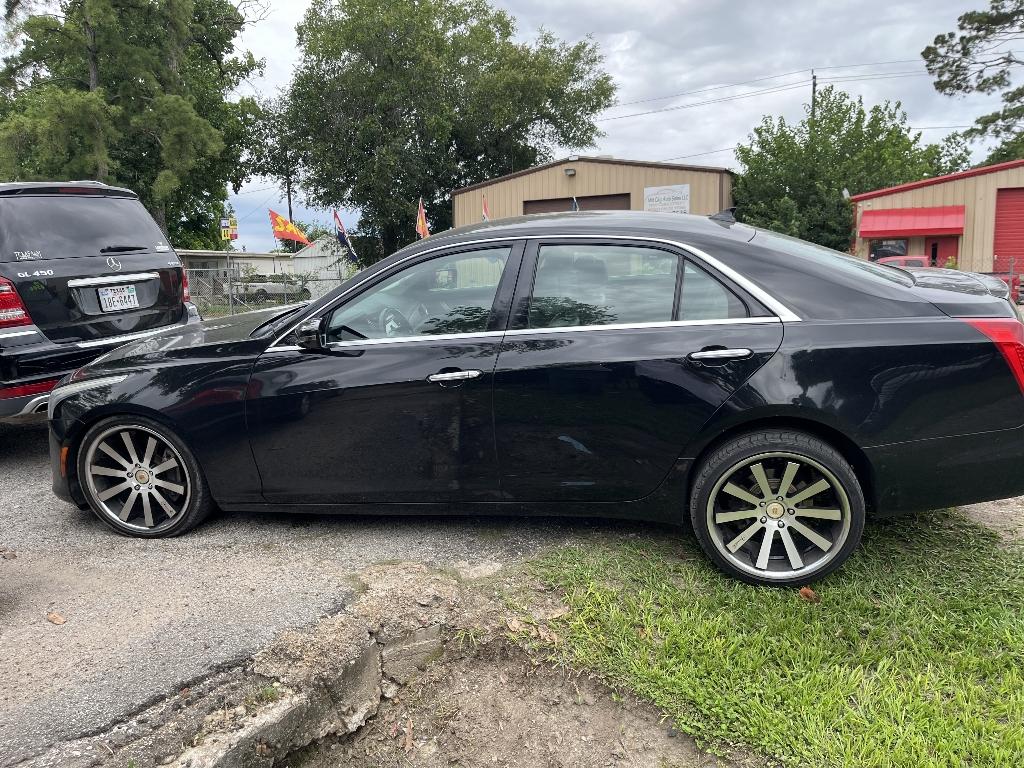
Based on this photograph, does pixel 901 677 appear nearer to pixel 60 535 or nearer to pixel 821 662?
pixel 821 662

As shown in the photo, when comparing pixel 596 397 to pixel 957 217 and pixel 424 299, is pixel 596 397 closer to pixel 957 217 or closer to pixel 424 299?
pixel 424 299

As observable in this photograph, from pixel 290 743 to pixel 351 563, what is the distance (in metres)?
1.04

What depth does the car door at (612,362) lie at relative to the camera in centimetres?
298

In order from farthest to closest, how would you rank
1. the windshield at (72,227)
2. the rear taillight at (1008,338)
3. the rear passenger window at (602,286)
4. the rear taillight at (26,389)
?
the windshield at (72,227) < the rear taillight at (26,389) < the rear passenger window at (602,286) < the rear taillight at (1008,338)

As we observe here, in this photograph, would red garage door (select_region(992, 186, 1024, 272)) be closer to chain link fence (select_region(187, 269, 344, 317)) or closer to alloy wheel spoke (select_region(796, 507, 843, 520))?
chain link fence (select_region(187, 269, 344, 317))

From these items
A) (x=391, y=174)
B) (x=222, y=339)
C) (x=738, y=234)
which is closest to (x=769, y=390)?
(x=738, y=234)

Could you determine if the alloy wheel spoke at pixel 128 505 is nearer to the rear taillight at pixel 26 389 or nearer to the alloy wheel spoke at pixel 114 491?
the alloy wheel spoke at pixel 114 491

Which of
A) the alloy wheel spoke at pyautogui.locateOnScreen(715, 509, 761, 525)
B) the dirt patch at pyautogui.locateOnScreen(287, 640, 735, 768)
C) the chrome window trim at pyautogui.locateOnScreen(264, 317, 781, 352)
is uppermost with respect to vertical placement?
the chrome window trim at pyautogui.locateOnScreen(264, 317, 781, 352)

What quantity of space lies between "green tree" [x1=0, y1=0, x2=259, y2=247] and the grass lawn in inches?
937

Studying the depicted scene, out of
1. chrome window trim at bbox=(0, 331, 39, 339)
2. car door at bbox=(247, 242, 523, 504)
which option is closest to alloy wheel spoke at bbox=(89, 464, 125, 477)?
car door at bbox=(247, 242, 523, 504)

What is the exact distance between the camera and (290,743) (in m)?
2.35

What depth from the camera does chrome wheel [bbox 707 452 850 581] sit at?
295 cm

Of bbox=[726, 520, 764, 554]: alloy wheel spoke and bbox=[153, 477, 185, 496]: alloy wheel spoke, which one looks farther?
bbox=[153, 477, 185, 496]: alloy wheel spoke

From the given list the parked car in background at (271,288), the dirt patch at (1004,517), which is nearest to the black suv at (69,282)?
the dirt patch at (1004,517)
